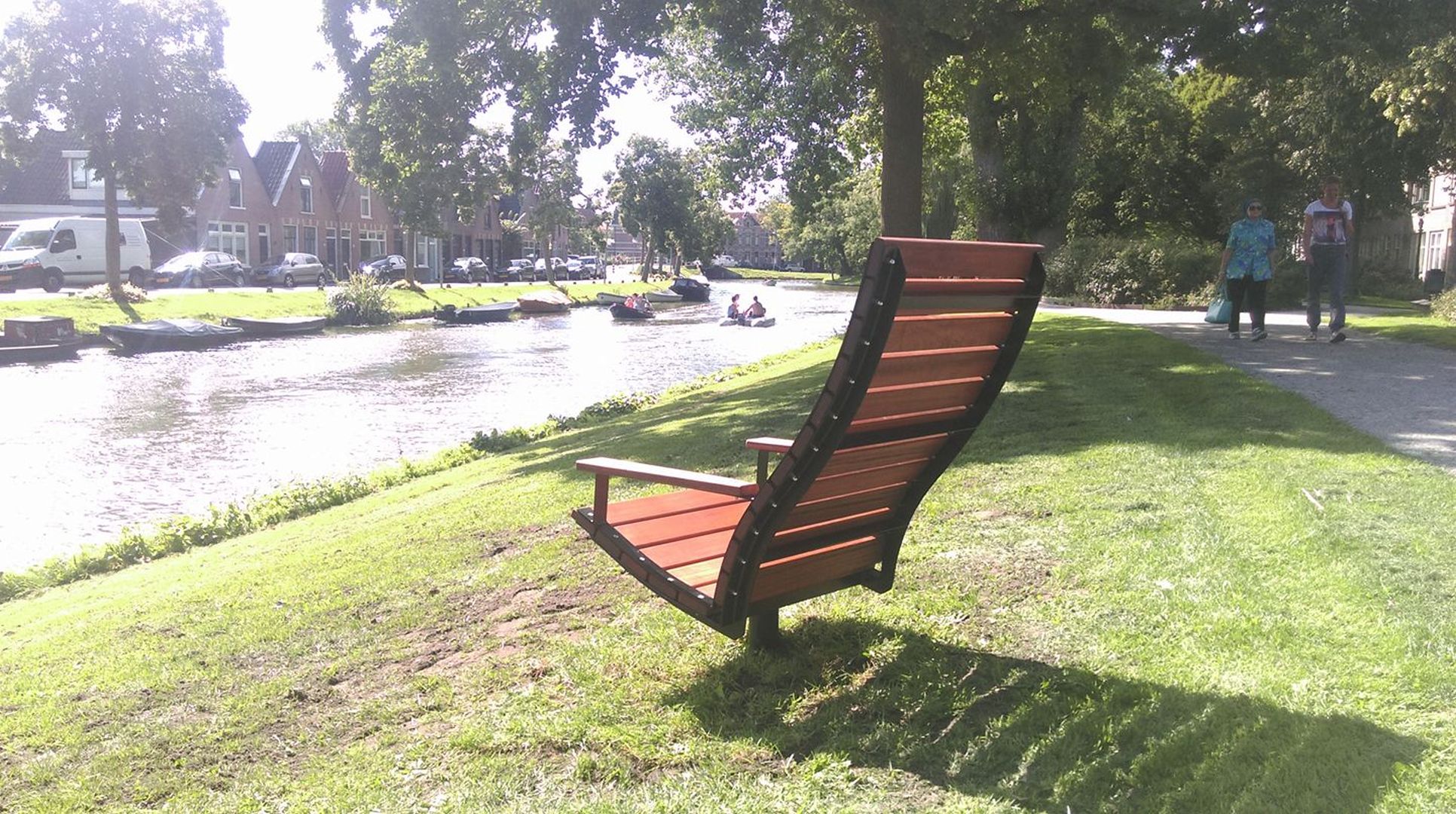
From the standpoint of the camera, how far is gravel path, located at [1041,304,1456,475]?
7.45m

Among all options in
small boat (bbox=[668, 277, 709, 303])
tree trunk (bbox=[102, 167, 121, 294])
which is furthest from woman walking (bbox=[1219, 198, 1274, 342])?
small boat (bbox=[668, 277, 709, 303])

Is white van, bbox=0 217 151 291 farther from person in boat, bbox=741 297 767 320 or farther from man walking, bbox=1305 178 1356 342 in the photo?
man walking, bbox=1305 178 1356 342

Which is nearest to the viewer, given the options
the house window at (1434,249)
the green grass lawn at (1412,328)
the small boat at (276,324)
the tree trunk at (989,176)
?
the green grass lawn at (1412,328)

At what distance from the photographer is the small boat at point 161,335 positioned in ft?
107

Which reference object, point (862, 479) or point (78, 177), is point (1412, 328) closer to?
point (862, 479)

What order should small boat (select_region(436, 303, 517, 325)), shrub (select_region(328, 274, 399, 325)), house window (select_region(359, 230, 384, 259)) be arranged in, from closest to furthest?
shrub (select_region(328, 274, 399, 325))
small boat (select_region(436, 303, 517, 325))
house window (select_region(359, 230, 384, 259))

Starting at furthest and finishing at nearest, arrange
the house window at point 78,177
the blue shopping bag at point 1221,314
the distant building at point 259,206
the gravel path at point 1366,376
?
the house window at point 78,177 → the distant building at point 259,206 → the blue shopping bag at point 1221,314 → the gravel path at point 1366,376

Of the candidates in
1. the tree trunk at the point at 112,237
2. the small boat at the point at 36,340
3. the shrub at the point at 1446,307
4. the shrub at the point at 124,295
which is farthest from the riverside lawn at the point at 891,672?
the tree trunk at the point at 112,237

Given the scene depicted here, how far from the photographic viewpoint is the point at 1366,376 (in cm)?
1055

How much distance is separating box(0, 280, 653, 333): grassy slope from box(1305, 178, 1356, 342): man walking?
3239 cm

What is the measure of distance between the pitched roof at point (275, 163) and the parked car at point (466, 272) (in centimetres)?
1178

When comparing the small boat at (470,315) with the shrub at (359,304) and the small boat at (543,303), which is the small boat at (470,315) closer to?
the shrub at (359,304)

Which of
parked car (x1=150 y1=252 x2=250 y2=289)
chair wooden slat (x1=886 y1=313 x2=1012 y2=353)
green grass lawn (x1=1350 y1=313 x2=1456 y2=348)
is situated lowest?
green grass lawn (x1=1350 y1=313 x2=1456 y2=348)

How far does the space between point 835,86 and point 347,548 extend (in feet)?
54.3
